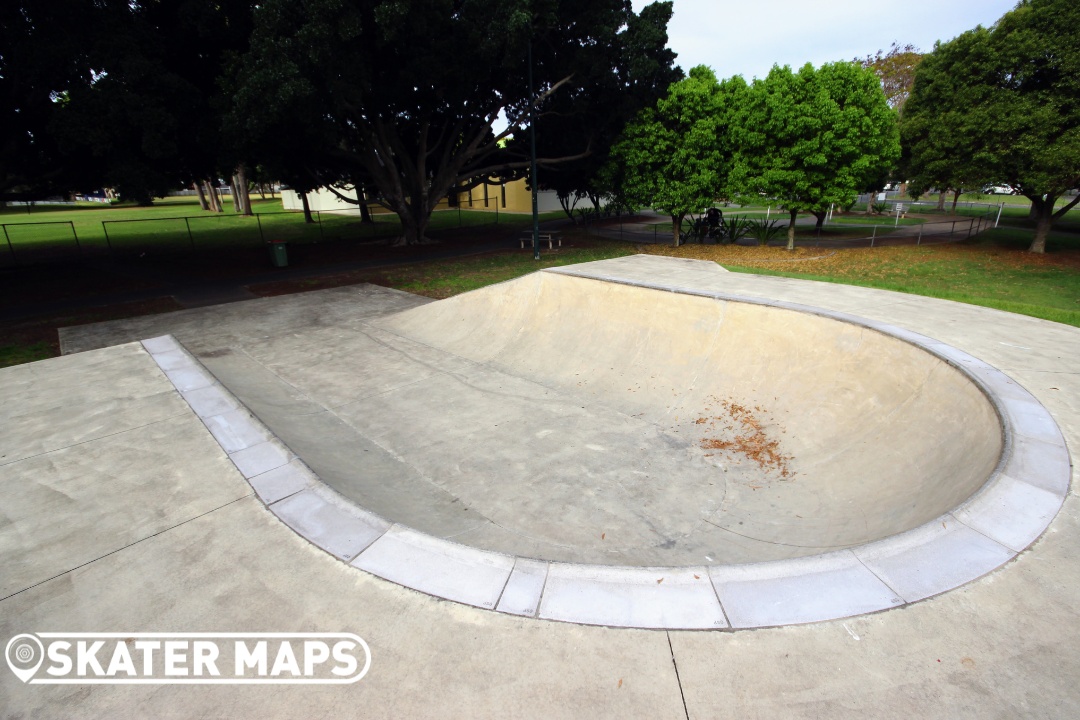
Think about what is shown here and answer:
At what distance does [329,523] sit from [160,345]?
7.21 metres

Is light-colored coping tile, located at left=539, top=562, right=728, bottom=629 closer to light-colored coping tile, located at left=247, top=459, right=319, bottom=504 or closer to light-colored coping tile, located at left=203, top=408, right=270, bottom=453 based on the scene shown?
light-colored coping tile, located at left=247, top=459, right=319, bottom=504

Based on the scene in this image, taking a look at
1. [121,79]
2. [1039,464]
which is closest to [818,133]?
[1039,464]

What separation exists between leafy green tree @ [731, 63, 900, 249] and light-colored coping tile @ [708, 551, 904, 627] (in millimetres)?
19409

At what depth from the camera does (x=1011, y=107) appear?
16.2 meters

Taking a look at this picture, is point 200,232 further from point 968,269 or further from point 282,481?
point 968,269

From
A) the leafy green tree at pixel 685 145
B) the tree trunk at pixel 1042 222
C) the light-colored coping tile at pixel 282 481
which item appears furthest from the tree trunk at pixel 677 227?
the light-colored coping tile at pixel 282 481

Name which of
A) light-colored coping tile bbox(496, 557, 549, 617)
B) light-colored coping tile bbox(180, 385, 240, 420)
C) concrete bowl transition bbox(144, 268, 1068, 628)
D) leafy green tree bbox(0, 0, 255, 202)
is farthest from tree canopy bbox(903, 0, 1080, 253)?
leafy green tree bbox(0, 0, 255, 202)

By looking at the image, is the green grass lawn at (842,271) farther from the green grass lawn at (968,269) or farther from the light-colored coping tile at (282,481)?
the light-colored coping tile at (282,481)

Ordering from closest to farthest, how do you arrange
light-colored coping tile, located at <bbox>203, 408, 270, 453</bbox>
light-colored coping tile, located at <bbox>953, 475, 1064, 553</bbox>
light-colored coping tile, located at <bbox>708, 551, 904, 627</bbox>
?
1. light-colored coping tile, located at <bbox>708, 551, 904, 627</bbox>
2. light-colored coping tile, located at <bbox>953, 475, 1064, 553</bbox>
3. light-colored coping tile, located at <bbox>203, 408, 270, 453</bbox>

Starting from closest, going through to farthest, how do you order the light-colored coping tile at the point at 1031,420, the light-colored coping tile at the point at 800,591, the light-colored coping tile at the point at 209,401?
the light-colored coping tile at the point at 800,591 → the light-colored coping tile at the point at 1031,420 → the light-colored coping tile at the point at 209,401

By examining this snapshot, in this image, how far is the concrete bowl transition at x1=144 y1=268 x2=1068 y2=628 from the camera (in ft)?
11.2

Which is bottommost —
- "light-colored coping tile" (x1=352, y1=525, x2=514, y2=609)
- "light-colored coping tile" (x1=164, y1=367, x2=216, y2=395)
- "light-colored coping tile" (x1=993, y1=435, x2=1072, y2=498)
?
"light-colored coping tile" (x1=352, y1=525, x2=514, y2=609)

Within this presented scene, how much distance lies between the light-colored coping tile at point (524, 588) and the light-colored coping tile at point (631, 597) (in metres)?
0.05

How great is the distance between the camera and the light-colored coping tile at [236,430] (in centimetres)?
551
